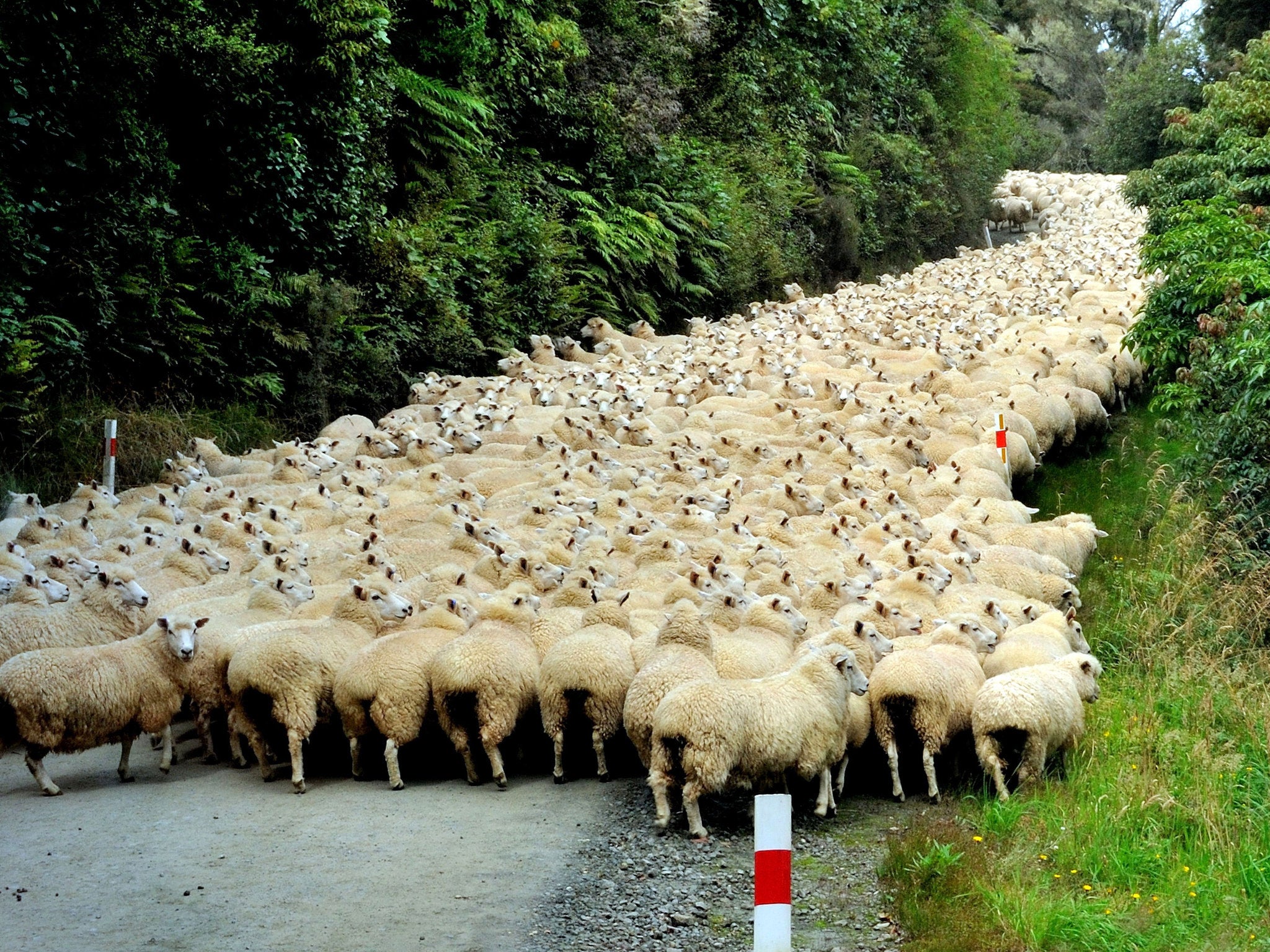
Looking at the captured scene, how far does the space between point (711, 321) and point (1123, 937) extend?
2280 cm

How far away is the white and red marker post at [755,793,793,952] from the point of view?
539cm

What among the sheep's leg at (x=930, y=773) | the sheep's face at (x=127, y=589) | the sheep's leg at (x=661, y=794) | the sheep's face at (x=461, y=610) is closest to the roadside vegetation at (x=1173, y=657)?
the sheep's leg at (x=930, y=773)

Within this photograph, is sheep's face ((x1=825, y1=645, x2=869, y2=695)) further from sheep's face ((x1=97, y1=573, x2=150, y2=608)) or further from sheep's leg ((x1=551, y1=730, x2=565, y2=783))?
sheep's face ((x1=97, y1=573, x2=150, y2=608))

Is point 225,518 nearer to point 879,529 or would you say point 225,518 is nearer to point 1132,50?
point 879,529

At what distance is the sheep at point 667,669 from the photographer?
831 centimetres

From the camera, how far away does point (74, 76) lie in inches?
594

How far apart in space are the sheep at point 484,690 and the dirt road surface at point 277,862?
27 centimetres

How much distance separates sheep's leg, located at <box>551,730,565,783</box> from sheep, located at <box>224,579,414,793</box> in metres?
1.50

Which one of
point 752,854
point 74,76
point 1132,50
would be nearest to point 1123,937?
point 752,854

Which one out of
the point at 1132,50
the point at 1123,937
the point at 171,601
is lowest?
the point at 1123,937

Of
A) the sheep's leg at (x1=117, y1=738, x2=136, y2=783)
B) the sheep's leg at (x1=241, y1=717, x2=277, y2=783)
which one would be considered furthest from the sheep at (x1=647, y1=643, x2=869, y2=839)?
the sheep's leg at (x1=117, y1=738, x2=136, y2=783)

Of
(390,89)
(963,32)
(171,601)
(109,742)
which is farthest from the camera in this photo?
(963,32)

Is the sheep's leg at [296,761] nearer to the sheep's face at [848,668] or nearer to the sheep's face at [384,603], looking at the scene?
the sheep's face at [384,603]

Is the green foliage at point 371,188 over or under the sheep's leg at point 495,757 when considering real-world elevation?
over
